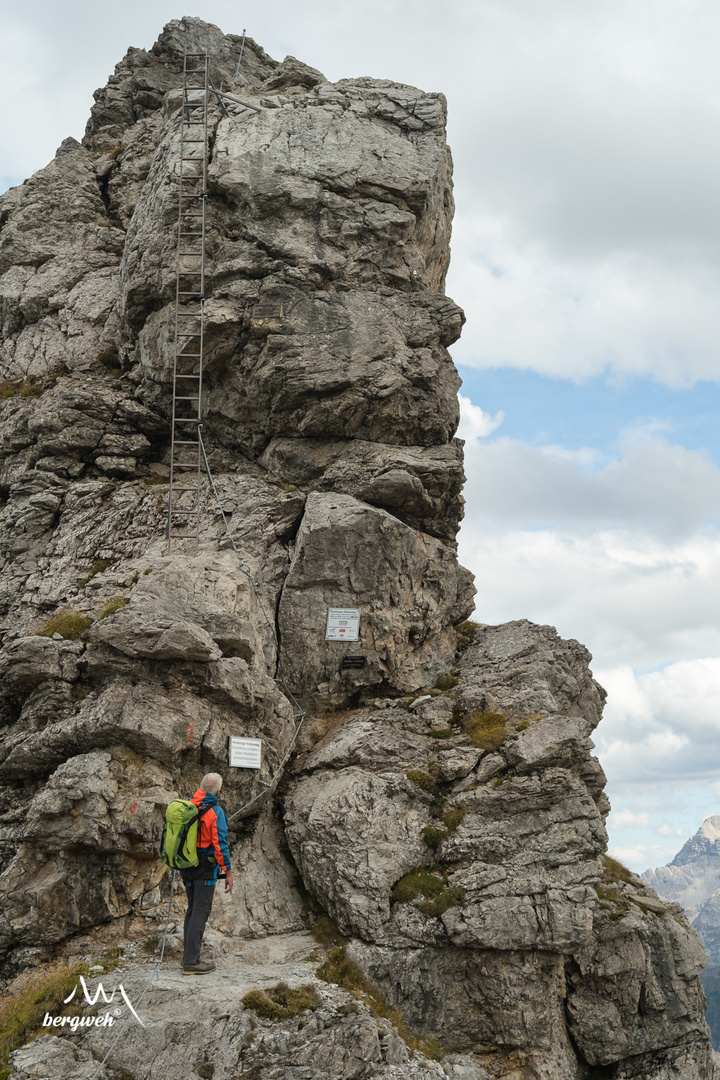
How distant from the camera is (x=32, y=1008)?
543 inches

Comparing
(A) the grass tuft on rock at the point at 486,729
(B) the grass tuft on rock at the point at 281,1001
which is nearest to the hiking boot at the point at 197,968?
(B) the grass tuft on rock at the point at 281,1001

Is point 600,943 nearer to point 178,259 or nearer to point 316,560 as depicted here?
point 316,560

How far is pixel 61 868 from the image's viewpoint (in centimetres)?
1672

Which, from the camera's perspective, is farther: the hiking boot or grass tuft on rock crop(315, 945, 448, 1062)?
grass tuft on rock crop(315, 945, 448, 1062)

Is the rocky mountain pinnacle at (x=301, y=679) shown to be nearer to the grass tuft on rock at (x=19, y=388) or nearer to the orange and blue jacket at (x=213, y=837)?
the grass tuft on rock at (x=19, y=388)

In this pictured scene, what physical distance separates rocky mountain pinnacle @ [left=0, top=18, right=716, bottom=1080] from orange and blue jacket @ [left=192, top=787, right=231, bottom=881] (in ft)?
7.25

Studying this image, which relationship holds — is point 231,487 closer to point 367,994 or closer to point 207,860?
point 207,860

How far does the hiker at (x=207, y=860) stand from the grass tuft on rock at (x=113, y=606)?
6384 millimetres

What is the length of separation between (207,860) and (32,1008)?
386cm

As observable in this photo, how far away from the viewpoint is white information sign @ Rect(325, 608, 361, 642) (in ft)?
72.5

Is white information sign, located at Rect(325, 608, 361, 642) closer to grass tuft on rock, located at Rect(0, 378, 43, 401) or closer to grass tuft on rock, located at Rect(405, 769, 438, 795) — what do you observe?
grass tuft on rock, located at Rect(405, 769, 438, 795)

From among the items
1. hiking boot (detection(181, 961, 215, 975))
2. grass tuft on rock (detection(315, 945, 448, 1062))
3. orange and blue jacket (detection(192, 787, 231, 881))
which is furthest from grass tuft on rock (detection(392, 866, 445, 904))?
orange and blue jacket (detection(192, 787, 231, 881))

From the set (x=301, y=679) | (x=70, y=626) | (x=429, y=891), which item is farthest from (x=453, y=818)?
(x=70, y=626)

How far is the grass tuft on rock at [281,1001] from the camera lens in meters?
13.6
